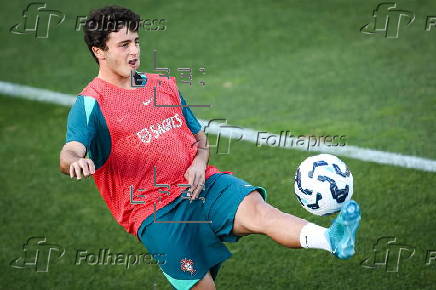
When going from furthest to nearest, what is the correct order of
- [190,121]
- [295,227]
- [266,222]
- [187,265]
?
[190,121] < [187,265] < [266,222] < [295,227]

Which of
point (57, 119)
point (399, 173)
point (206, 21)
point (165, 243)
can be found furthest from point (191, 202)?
point (206, 21)

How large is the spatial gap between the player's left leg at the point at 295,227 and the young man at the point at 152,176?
1 centimetres

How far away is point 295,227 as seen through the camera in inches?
166

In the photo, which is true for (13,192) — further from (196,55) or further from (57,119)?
(196,55)

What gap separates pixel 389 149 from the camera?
749cm

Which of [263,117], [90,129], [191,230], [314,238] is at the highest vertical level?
[263,117]

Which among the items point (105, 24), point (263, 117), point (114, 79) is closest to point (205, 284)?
point (114, 79)

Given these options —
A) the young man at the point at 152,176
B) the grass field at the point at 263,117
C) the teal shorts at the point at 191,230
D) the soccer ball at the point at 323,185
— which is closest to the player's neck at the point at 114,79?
the young man at the point at 152,176

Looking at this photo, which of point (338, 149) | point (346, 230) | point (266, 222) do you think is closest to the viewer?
point (346, 230)

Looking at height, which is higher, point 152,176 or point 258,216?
point 152,176

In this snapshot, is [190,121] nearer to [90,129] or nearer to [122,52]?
A: [122,52]

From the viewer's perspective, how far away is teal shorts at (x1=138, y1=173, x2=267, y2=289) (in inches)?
181

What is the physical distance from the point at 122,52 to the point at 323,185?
4.85 ft

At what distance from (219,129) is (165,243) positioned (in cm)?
403
